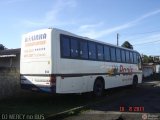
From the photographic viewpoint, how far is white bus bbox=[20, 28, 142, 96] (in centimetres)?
1263

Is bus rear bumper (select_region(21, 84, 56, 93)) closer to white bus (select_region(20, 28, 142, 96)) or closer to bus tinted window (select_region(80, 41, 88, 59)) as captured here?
white bus (select_region(20, 28, 142, 96))

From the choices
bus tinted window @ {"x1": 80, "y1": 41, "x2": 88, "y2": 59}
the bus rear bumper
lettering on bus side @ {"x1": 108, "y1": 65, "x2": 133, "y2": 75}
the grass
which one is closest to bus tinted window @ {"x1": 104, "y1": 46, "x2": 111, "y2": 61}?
lettering on bus side @ {"x1": 108, "y1": 65, "x2": 133, "y2": 75}

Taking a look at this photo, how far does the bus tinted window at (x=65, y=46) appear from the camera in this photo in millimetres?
12981

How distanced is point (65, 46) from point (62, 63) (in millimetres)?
816

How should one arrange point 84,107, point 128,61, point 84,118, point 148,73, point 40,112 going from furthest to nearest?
point 148,73 < point 128,61 < point 84,107 < point 40,112 < point 84,118

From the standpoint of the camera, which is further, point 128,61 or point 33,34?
point 128,61

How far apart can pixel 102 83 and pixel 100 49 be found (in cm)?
195

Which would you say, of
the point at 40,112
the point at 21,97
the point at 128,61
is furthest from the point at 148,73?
the point at 40,112

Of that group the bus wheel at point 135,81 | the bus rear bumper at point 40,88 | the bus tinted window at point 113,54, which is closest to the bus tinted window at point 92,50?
the bus tinted window at point 113,54

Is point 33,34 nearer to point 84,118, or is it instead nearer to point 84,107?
point 84,107

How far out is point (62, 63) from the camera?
12.9 meters

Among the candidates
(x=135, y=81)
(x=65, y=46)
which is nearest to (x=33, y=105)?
(x=65, y=46)

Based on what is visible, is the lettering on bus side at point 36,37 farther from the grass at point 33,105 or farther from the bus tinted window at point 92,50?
the bus tinted window at point 92,50

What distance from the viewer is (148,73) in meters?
50.2
